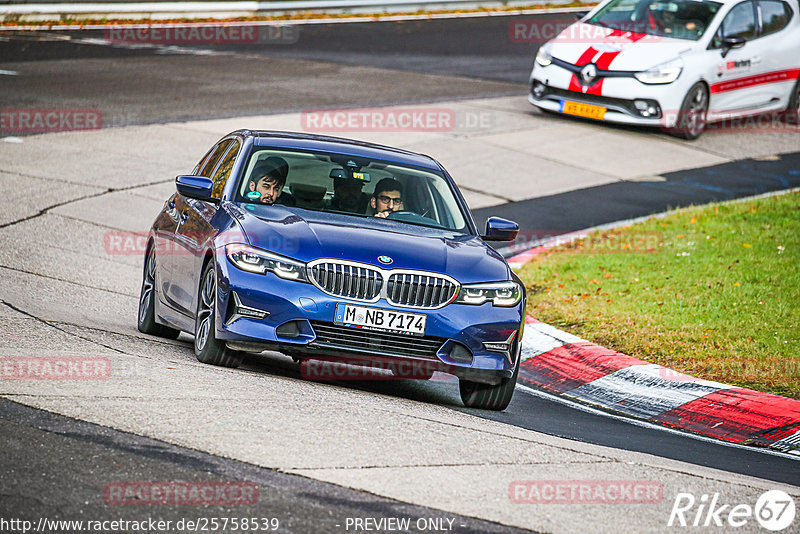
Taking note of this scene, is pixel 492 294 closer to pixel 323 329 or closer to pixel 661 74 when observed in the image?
pixel 323 329

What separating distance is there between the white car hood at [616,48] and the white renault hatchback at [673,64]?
0.05 ft

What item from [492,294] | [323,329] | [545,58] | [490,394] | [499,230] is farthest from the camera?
[545,58]

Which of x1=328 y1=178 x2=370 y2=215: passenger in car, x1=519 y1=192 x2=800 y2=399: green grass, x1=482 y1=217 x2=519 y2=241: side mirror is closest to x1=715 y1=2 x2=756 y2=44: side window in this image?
x1=519 y1=192 x2=800 y2=399: green grass

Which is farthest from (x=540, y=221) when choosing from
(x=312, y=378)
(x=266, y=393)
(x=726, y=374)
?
(x=266, y=393)

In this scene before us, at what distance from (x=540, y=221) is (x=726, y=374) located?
6.11 m

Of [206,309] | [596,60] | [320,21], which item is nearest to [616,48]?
[596,60]

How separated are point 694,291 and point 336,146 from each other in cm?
391

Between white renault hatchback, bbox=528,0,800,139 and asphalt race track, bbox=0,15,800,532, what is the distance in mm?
546

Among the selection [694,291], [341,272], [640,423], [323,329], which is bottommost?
[694,291]

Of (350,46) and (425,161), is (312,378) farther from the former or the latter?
(350,46)

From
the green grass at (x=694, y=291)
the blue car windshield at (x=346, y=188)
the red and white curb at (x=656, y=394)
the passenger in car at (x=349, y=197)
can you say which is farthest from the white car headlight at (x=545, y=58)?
the passenger in car at (x=349, y=197)

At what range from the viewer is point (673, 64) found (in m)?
18.8

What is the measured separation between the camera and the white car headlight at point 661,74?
1869cm

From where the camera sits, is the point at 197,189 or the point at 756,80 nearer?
the point at 197,189
